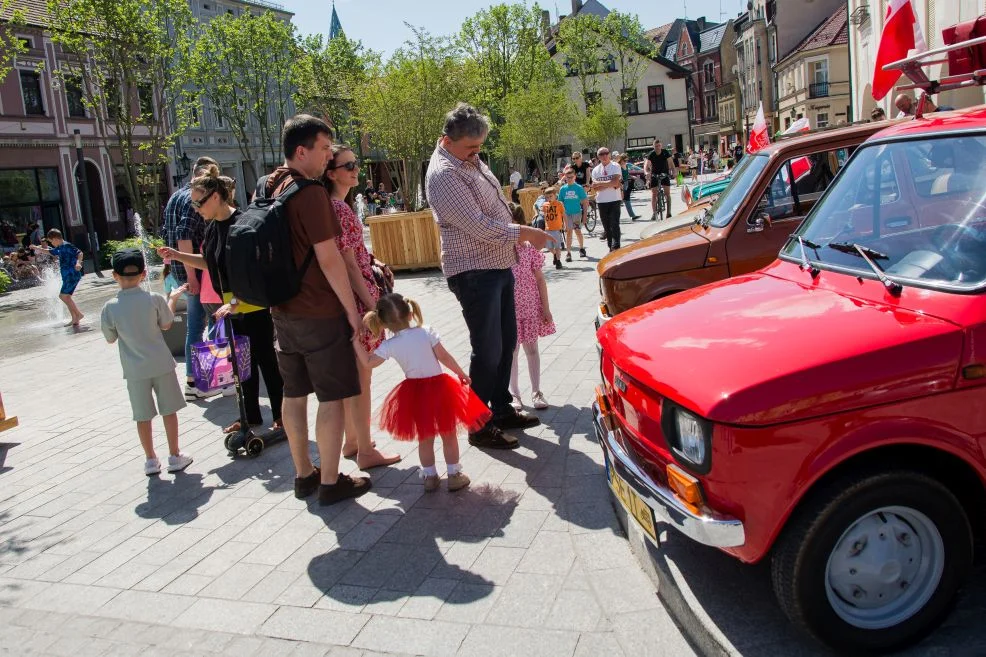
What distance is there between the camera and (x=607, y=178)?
602 inches

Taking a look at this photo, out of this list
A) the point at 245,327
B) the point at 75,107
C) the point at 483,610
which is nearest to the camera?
the point at 483,610

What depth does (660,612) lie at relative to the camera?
3.49 meters

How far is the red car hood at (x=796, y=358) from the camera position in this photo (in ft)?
9.09

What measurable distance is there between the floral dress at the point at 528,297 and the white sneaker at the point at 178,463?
268 cm

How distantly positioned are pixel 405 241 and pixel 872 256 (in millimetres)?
13455

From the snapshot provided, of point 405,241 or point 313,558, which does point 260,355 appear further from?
point 405,241

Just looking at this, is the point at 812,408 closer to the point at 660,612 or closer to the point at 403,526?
the point at 660,612

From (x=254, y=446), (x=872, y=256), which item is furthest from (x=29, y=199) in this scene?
(x=872, y=256)

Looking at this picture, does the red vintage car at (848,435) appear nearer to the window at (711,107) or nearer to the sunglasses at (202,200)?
the sunglasses at (202,200)

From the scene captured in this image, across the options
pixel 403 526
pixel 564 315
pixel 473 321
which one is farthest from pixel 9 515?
pixel 564 315

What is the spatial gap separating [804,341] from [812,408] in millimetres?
313

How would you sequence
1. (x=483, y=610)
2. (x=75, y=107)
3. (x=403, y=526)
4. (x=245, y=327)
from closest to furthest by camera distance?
1. (x=483, y=610)
2. (x=403, y=526)
3. (x=245, y=327)
4. (x=75, y=107)

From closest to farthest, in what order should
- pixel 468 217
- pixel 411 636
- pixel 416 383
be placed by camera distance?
pixel 411 636 → pixel 416 383 → pixel 468 217

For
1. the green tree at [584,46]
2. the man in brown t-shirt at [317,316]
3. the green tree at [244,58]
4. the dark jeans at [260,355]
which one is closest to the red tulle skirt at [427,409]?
the man in brown t-shirt at [317,316]
